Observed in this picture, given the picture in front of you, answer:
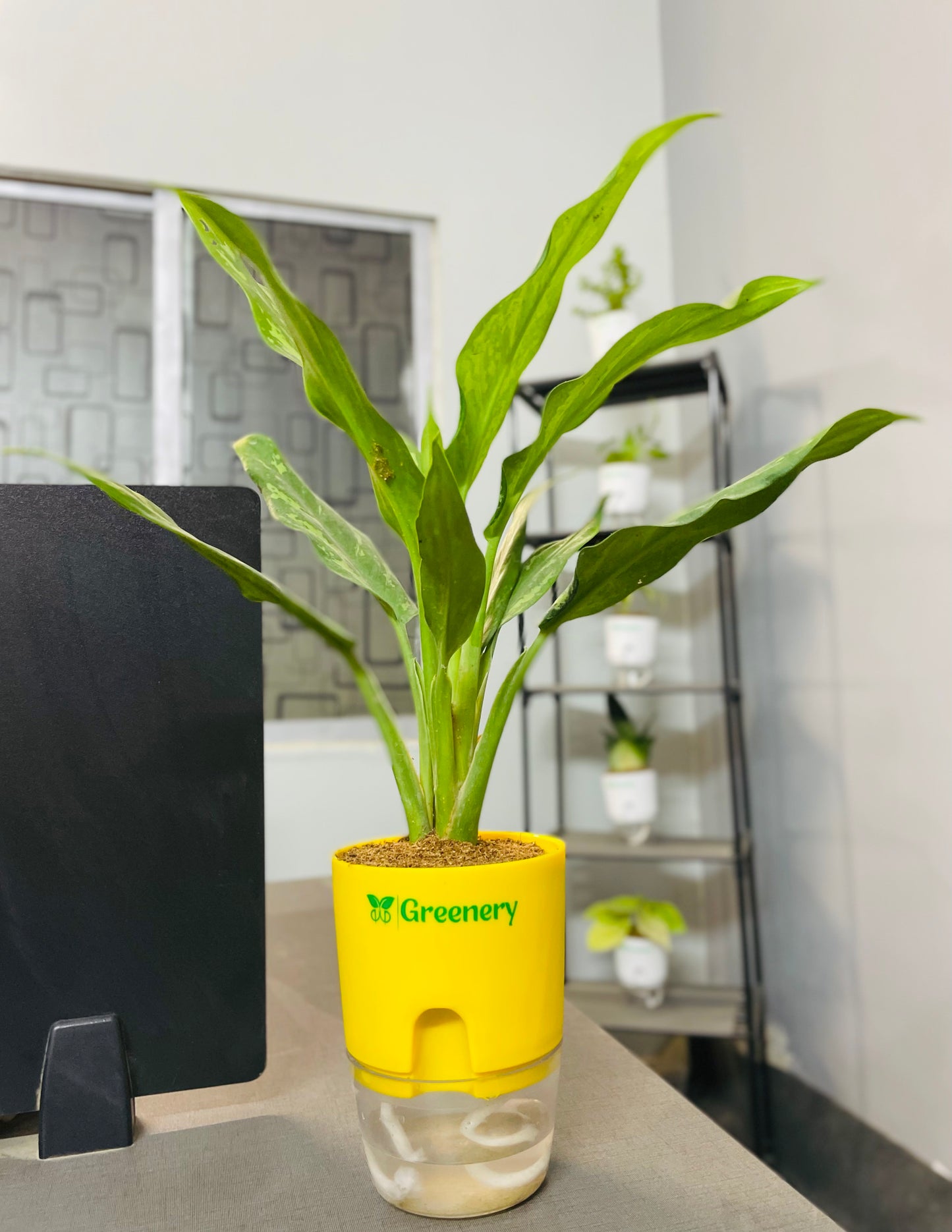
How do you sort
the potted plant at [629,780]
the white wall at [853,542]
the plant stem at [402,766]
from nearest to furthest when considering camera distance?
the plant stem at [402,766] → the white wall at [853,542] → the potted plant at [629,780]

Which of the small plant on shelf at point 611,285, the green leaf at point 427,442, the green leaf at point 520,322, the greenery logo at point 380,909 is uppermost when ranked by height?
the small plant on shelf at point 611,285

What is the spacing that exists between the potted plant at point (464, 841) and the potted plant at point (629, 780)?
157 centimetres

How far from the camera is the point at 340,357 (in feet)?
1.53

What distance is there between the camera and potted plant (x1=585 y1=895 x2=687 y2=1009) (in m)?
1.98

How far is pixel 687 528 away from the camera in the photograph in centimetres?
46

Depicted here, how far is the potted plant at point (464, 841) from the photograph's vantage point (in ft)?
1.47

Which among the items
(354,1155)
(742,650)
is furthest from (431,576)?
(742,650)

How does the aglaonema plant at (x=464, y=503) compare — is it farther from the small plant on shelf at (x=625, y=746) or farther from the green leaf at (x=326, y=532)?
the small plant on shelf at (x=625, y=746)

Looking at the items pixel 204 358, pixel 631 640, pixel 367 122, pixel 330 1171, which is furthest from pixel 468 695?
pixel 367 122

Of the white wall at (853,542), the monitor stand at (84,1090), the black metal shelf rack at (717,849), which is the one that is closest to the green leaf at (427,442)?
the monitor stand at (84,1090)

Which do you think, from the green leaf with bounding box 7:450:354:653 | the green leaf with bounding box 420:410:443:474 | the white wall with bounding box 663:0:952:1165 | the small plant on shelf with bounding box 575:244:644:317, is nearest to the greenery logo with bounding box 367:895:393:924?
the green leaf with bounding box 7:450:354:653

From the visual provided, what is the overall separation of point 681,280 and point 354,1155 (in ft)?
7.95

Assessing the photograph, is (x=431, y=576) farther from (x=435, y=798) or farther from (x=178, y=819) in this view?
(x=178, y=819)

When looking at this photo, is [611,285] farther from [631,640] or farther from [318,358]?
[318,358]
